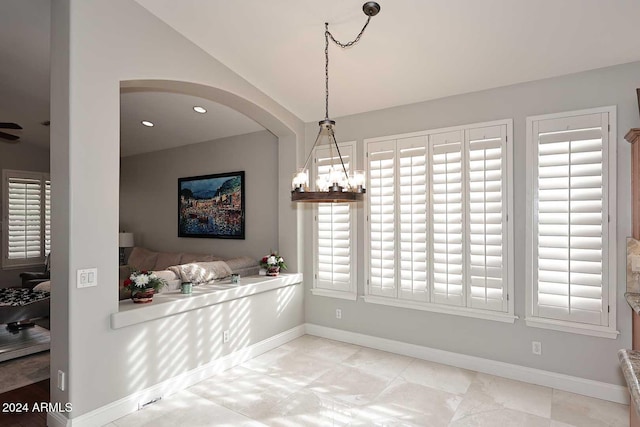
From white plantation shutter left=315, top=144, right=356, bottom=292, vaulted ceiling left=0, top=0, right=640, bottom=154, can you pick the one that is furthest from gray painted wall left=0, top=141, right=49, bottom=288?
white plantation shutter left=315, top=144, right=356, bottom=292

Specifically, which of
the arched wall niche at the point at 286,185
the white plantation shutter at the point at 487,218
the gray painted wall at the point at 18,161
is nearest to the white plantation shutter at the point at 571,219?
the white plantation shutter at the point at 487,218

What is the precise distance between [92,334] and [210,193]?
3.50 metres

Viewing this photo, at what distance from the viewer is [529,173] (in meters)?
3.35

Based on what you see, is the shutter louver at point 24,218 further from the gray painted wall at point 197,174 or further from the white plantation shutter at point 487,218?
the white plantation shutter at point 487,218

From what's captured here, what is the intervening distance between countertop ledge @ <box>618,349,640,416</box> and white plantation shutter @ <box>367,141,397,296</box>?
248 cm

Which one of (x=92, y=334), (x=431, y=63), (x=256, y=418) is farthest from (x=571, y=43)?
(x=92, y=334)

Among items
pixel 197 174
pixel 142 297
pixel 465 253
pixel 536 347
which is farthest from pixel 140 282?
pixel 536 347

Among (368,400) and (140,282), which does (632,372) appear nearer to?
(368,400)

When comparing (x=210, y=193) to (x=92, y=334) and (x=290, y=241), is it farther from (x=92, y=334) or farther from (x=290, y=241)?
(x=92, y=334)

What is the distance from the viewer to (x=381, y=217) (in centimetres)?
418

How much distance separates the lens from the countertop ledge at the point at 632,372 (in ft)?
4.22

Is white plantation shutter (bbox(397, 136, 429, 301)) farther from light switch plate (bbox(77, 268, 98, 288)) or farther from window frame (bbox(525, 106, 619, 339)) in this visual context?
light switch plate (bbox(77, 268, 98, 288))

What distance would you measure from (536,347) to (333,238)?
242 centimetres

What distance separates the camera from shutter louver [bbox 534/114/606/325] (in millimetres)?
3059
